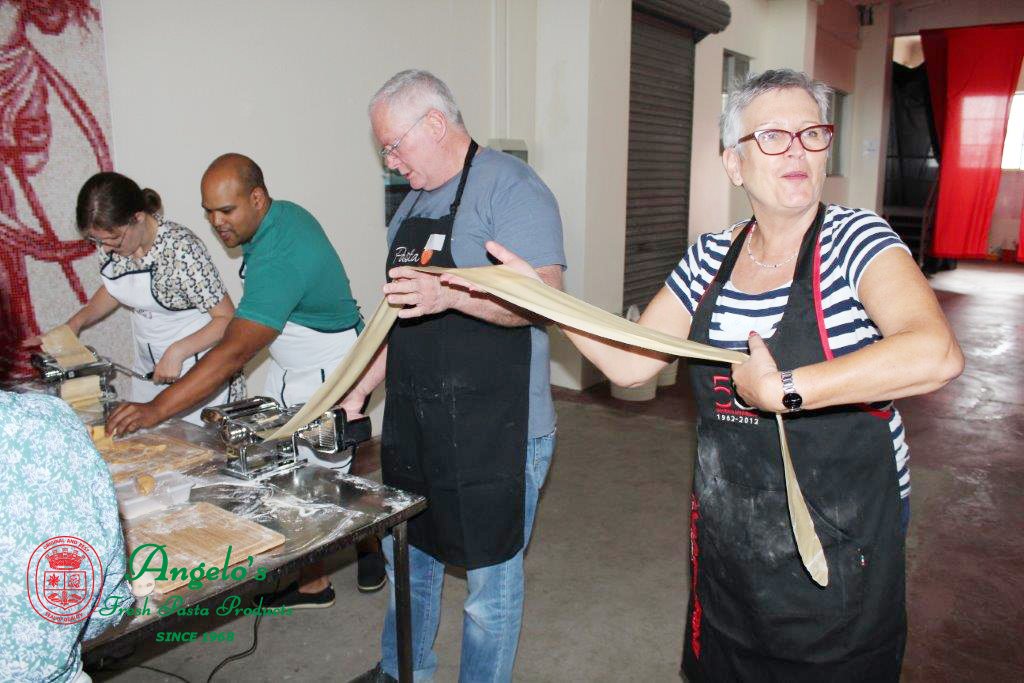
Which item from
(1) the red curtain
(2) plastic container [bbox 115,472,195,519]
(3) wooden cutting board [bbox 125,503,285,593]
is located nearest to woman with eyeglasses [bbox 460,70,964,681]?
(3) wooden cutting board [bbox 125,503,285,593]

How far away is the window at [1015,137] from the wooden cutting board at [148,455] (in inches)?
615

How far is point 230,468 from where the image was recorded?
207 centimetres

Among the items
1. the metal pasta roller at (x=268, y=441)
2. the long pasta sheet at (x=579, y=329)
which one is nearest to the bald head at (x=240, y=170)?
the metal pasta roller at (x=268, y=441)

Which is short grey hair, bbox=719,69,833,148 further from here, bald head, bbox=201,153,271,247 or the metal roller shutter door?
the metal roller shutter door

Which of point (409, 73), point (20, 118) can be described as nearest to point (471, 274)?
point (409, 73)

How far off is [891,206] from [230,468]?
48.5 feet

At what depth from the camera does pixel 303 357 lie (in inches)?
117

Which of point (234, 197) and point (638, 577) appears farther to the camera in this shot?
point (638, 577)

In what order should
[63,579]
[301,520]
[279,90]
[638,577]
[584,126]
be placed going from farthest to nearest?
[584,126] < [279,90] < [638,577] < [301,520] < [63,579]

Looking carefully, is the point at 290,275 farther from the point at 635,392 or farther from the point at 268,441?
the point at 635,392

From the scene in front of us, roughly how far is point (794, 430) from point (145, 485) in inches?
59.6

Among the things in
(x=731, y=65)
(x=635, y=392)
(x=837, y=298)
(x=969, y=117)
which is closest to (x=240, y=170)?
(x=837, y=298)

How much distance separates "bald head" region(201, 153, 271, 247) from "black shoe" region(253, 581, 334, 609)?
55.4 inches

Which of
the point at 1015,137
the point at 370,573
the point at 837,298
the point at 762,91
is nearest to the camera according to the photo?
the point at 837,298
